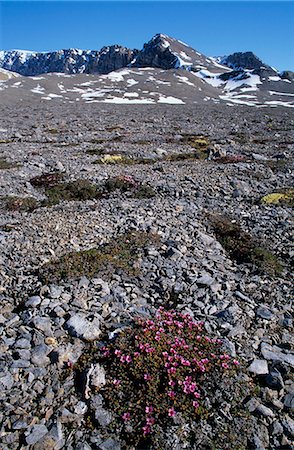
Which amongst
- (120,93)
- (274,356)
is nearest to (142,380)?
(274,356)

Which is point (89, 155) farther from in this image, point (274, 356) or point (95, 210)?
point (274, 356)

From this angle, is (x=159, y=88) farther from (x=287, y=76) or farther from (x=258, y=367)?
(x=258, y=367)

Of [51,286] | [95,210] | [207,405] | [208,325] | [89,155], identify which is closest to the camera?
[207,405]

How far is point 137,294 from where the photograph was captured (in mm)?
9414

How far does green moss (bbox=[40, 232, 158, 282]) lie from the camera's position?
986 centimetres

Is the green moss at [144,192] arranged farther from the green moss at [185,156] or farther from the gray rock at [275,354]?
the gray rock at [275,354]

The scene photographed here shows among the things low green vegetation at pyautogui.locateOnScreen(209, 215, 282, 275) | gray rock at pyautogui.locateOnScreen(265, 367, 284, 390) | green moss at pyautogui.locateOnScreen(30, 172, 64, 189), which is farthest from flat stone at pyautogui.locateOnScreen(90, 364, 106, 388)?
green moss at pyautogui.locateOnScreen(30, 172, 64, 189)

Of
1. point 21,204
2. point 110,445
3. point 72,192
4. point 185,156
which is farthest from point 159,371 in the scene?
point 185,156

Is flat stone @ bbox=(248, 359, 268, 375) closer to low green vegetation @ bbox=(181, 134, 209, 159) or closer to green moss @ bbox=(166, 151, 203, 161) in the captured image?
green moss @ bbox=(166, 151, 203, 161)

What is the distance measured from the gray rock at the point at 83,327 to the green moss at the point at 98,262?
1.78 metres

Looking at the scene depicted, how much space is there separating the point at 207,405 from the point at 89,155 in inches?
975

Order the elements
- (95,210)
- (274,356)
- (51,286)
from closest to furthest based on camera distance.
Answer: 1. (274,356)
2. (51,286)
3. (95,210)

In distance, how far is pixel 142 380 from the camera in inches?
263

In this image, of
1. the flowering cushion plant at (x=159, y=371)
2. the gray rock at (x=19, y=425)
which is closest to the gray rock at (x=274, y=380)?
the flowering cushion plant at (x=159, y=371)
